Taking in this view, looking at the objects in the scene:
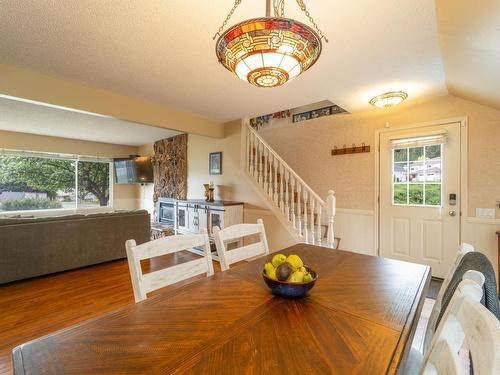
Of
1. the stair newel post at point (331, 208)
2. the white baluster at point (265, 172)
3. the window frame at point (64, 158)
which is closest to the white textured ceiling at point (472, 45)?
the stair newel post at point (331, 208)

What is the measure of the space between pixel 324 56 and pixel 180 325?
7.62ft

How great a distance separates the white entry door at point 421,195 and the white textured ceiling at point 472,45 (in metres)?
0.74

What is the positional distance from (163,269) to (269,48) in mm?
1259

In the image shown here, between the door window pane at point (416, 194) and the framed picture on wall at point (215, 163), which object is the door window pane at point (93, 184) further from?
the door window pane at point (416, 194)

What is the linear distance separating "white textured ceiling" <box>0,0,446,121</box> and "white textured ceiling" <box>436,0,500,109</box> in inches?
3.5

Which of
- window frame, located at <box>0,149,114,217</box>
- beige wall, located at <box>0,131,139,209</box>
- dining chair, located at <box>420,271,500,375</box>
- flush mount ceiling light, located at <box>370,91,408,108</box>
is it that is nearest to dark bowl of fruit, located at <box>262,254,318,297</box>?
dining chair, located at <box>420,271,500,375</box>

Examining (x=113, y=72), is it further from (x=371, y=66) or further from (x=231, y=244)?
(x=231, y=244)

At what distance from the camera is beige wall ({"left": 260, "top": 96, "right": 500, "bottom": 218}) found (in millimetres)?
2914

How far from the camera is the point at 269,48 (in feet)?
3.57

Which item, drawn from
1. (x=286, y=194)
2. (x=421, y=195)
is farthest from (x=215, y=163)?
(x=421, y=195)

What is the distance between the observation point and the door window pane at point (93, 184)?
22.5 ft

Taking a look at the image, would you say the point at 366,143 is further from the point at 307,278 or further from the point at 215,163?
the point at 307,278

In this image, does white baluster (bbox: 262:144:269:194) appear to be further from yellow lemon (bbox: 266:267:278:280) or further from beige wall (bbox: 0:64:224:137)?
yellow lemon (bbox: 266:267:278:280)

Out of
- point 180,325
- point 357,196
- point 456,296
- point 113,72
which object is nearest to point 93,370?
point 180,325
